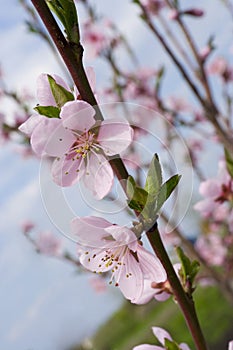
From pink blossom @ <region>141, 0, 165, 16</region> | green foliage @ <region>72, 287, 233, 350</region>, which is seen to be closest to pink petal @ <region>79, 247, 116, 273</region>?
pink blossom @ <region>141, 0, 165, 16</region>

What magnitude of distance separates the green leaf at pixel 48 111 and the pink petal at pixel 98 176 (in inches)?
3.2

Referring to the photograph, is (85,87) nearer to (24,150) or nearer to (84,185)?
(84,185)

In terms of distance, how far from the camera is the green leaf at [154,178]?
584 millimetres

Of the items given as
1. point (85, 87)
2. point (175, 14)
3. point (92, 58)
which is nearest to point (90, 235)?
point (85, 87)

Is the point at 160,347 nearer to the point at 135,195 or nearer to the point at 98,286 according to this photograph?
the point at 135,195

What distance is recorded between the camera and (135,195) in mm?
586

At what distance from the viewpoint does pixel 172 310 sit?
34.7ft

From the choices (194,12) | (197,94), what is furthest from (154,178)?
(194,12)

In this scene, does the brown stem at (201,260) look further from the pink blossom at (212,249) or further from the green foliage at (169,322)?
the green foliage at (169,322)

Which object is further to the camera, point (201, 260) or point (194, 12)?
point (201, 260)

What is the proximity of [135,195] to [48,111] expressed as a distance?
151 millimetres

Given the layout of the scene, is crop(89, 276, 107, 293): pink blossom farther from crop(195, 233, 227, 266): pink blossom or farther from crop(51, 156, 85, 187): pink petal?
crop(51, 156, 85, 187): pink petal

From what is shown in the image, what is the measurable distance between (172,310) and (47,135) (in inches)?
410

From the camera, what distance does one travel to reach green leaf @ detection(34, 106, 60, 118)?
0.62 meters
